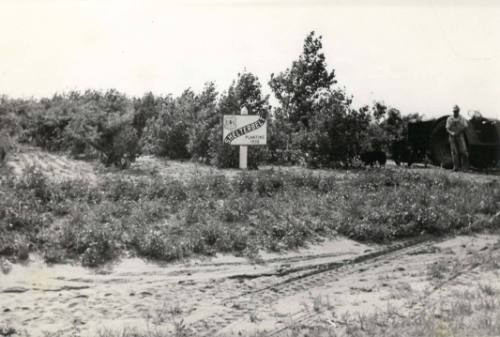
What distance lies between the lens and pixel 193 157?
16719 mm

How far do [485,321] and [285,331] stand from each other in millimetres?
1922

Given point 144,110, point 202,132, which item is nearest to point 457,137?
point 202,132

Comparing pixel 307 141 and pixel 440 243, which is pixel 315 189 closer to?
pixel 440 243

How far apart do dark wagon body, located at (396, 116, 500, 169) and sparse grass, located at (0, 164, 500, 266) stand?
13.3 feet

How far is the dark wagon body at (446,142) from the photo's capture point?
15.2 m

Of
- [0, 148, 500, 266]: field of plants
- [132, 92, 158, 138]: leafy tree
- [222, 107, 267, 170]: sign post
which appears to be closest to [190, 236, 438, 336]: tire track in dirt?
[0, 148, 500, 266]: field of plants

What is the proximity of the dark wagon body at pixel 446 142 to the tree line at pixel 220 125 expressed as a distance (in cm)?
114

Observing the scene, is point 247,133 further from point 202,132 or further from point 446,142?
point 446,142

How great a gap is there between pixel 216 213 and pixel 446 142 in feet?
34.1

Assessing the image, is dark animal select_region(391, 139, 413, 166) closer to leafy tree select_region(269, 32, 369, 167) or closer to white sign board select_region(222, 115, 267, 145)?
leafy tree select_region(269, 32, 369, 167)

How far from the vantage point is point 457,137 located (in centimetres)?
1433

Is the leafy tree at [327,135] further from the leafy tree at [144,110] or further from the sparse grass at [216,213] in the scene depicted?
the leafy tree at [144,110]

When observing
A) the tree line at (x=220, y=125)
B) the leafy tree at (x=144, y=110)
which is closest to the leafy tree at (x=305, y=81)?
the tree line at (x=220, y=125)

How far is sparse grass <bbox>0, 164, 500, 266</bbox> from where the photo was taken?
745 centimetres
